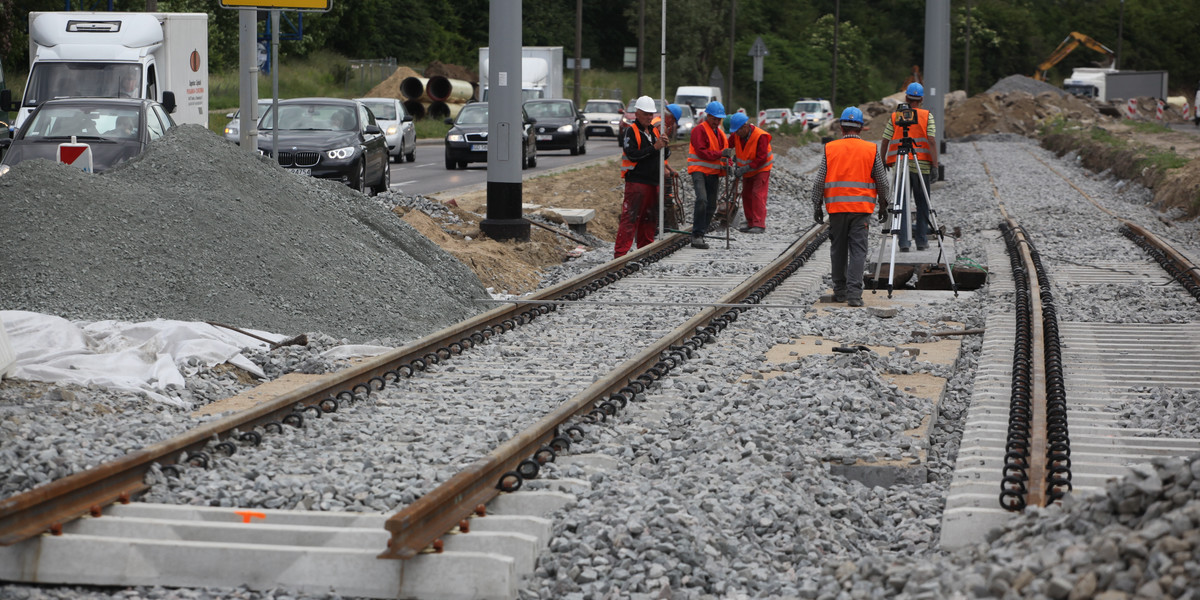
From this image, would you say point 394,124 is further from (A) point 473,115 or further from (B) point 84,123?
(B) point 84,123

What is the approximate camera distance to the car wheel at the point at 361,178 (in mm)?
21219

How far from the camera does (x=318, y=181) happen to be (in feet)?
45.1

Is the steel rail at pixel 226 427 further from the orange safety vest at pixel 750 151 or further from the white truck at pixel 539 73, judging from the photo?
the white truck at pixel 539 73

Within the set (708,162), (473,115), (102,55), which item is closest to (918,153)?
(708,162)

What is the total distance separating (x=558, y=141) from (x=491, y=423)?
34.6 m

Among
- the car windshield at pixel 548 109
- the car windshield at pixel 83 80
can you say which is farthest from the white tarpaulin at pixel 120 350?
the car windshield at pixel 548 109

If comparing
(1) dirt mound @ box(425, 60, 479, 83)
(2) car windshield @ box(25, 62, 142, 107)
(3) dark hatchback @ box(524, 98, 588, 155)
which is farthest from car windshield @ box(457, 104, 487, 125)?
(1) dirt mound @ box(425, 60, 479, 83)

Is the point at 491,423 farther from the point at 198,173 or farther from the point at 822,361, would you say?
the point at 198,173

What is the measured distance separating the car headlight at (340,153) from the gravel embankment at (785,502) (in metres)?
11.7

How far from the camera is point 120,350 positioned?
893 cm

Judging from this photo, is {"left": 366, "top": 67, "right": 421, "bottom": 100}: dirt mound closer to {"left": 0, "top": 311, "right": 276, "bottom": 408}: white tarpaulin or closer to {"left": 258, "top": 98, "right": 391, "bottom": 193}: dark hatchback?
{"left": 258, "top": 98, "right": 391, "bottom": 193}: dark hatchback

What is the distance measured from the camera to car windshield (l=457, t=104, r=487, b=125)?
113 feet

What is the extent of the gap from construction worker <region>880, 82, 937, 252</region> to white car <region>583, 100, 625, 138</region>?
135ft

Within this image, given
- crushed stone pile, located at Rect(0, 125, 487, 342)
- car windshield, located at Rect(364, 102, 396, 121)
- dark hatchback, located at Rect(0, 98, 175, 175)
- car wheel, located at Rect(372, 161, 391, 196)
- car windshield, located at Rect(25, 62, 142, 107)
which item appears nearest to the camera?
crushed stone pile, located at Rect(0, 125, 487, 342)
